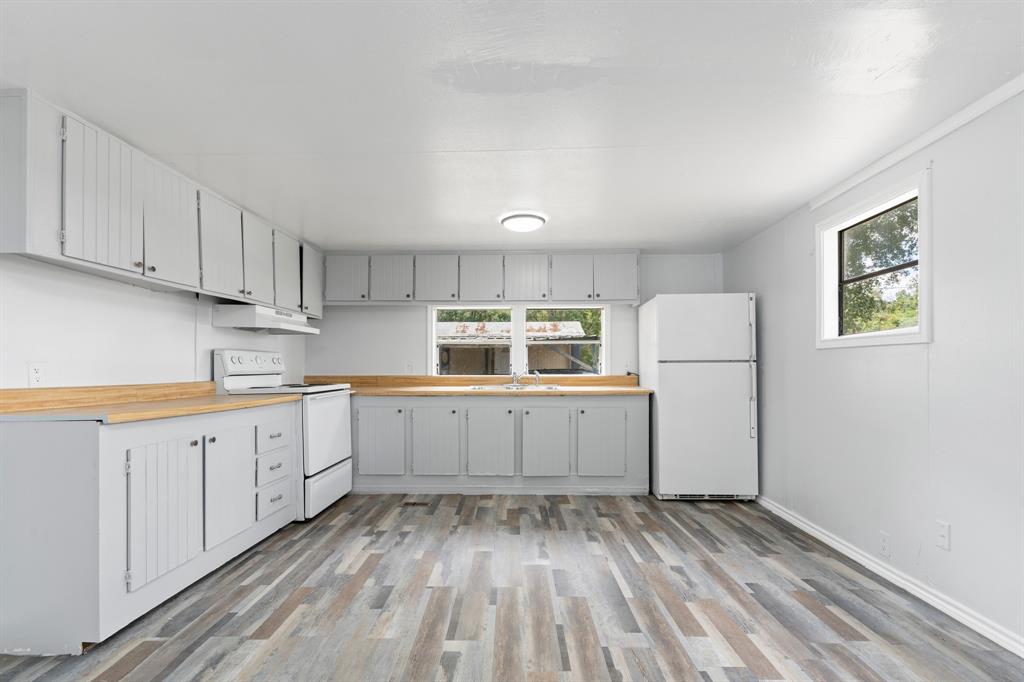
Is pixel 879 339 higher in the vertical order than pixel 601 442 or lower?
higher

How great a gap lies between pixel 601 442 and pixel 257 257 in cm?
319

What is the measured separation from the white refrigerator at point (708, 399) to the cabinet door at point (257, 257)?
126 inches

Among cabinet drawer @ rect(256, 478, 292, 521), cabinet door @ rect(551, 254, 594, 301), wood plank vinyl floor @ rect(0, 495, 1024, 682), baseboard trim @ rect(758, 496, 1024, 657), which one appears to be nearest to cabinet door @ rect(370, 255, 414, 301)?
cabinet door @ rect(551, 254, 594, 301)

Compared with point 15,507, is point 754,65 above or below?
above

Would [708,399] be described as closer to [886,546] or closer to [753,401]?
[753,401]

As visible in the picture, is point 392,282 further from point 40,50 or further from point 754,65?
point 754,65

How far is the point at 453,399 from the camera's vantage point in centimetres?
475

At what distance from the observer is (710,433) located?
14.4 feet

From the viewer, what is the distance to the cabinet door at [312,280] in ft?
16.0

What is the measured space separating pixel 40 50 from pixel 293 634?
2.42 metres

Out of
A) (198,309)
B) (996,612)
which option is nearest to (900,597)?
(996,612)

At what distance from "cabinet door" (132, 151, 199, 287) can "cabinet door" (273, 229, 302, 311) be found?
3.45 ft

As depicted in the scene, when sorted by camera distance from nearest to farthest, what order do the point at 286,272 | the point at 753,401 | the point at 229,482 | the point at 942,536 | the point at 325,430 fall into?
the point at 942,536, the point at 229,482, the point at 325,430, the point at 753,401, the point at 286,272

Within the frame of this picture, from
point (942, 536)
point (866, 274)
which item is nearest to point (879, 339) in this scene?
point (866, 274)
